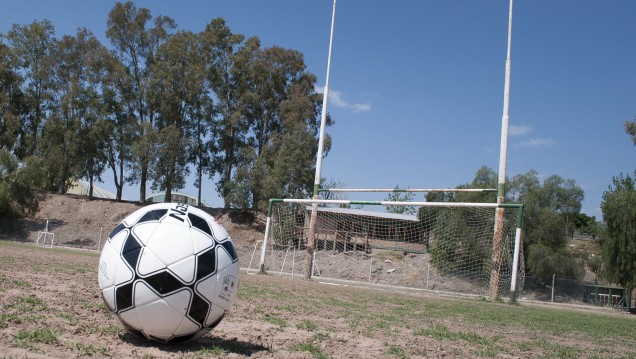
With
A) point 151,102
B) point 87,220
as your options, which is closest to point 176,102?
point 151,102

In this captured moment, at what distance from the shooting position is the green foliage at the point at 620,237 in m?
34.3

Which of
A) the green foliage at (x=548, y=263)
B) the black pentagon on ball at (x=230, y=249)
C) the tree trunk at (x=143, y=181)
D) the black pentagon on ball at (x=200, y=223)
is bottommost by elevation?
the green foliage at (x=548, y=263)

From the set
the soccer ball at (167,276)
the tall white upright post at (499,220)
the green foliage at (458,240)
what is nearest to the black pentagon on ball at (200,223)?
the soccer ball at (167,276)

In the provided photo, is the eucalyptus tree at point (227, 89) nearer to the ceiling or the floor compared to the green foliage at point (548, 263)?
nearer to the ceiling

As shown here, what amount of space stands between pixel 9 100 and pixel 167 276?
58638 mm

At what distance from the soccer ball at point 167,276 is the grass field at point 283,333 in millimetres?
297

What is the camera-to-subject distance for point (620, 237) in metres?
34.8

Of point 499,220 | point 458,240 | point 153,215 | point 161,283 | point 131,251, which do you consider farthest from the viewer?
point 458,240

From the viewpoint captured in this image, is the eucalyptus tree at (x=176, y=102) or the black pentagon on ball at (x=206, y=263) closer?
the black pentagon on ball at (x=206, y=263)

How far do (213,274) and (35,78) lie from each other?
56708 millimetres

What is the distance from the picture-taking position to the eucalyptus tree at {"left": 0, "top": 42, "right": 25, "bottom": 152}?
53.9 metres

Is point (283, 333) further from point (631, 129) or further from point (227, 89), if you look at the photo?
point (227, 89)

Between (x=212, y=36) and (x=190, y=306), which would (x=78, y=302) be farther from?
(x=212, y=36)

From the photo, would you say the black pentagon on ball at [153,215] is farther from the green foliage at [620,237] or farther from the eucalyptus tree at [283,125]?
the eucalyptus tree at [283,125]
